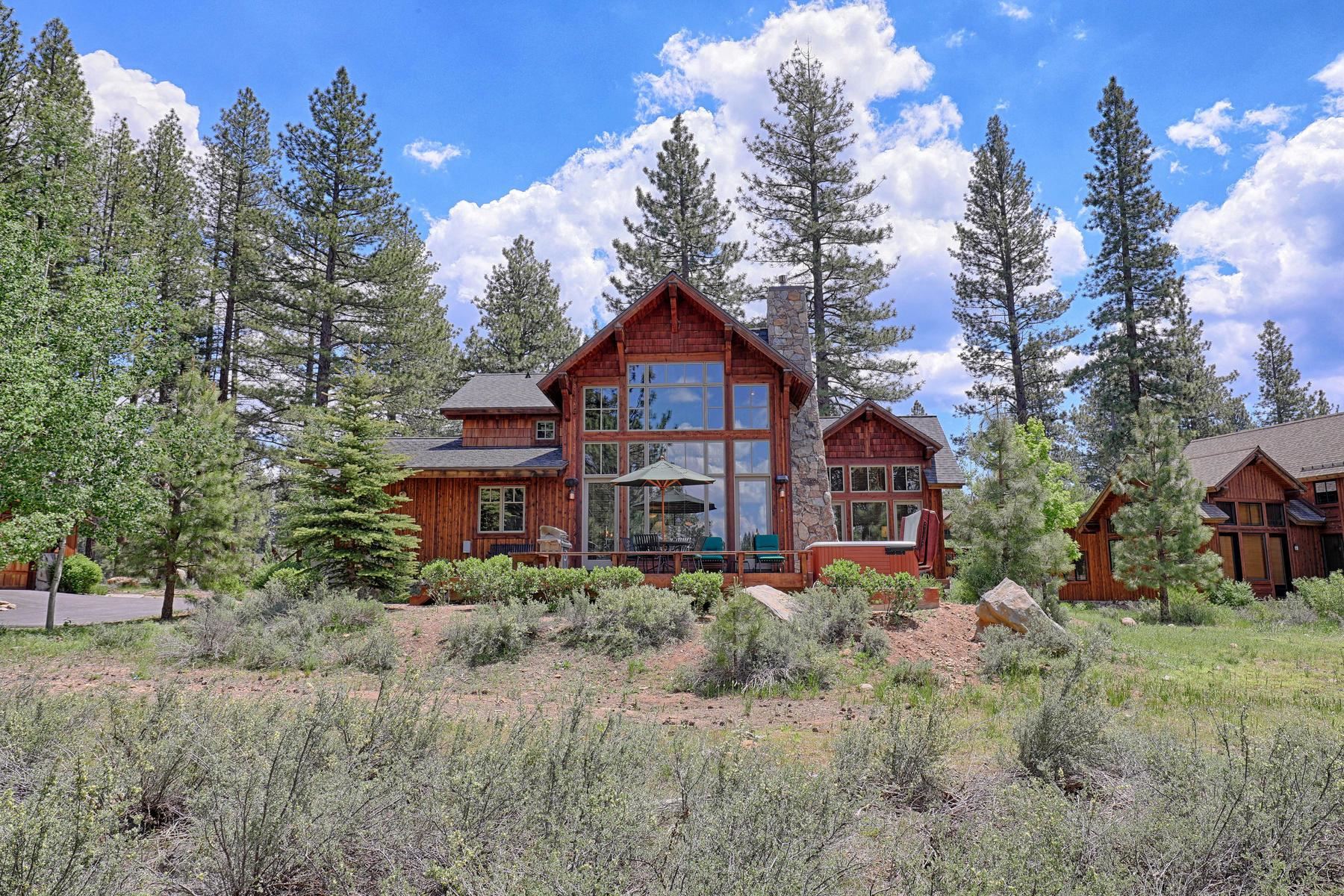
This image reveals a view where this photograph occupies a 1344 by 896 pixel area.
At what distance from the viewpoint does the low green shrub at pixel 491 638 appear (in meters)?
10.2

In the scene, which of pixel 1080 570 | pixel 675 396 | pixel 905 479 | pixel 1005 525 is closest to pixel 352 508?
pixel 675 396

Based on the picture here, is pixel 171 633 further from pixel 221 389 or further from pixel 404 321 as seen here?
pixel 221 389

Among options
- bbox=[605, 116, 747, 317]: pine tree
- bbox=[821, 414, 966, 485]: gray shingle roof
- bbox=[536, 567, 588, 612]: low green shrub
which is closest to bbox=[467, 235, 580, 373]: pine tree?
bbox=[605, 116, 747, 317]: pine tree

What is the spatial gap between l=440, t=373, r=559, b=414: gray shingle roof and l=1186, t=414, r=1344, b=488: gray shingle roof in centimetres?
2118

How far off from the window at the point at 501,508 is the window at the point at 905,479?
1199 centimetres

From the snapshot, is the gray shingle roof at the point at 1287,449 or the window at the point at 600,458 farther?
the gray shingle roof at the point at 1287,449

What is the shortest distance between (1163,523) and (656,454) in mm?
12958

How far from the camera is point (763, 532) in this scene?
1764 centimetres

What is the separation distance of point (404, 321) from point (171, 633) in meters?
18.7

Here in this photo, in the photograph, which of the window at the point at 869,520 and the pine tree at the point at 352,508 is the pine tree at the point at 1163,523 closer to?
the window at the point at 869,520

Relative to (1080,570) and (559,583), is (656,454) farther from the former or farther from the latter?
(1080,570)

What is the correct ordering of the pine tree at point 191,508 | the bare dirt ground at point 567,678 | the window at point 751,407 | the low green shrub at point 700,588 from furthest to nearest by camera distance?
the window at point 751,407 → the pine tree at point 191,508 → the low green shrub at point 700,588 → the bare dirt ground at point 567,678

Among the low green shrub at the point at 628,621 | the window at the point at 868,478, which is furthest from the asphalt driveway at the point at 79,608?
the window at the point at 868,478

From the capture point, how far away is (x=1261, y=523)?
944 inches
